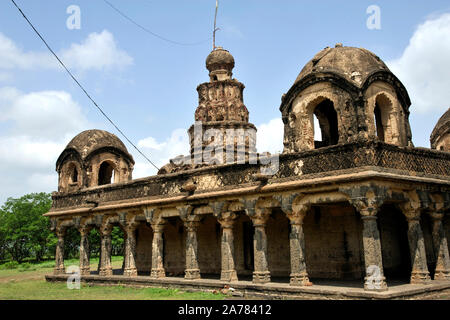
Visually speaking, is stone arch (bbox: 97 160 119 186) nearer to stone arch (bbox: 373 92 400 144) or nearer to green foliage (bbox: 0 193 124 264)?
stone arch (bbox: 373 92 400 144)

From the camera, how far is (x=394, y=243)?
42.9 ft

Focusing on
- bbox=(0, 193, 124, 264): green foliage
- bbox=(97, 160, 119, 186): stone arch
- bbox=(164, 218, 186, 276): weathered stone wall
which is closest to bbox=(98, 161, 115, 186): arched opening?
bbox=(97, 160, 119, 186): stone arch

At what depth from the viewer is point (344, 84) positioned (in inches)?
436

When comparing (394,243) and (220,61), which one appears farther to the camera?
(220,61)

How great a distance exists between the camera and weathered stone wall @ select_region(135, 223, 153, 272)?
1880cm

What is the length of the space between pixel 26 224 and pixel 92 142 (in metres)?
25.0

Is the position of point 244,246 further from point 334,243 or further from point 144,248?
point 144,248

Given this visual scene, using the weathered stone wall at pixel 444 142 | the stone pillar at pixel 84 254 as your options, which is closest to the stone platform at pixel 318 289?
the stone pillar at pixel 84 254

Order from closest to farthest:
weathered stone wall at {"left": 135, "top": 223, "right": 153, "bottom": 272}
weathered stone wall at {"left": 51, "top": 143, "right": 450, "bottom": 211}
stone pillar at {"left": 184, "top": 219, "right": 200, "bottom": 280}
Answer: weathered stone wall at {"left": 51, "top": 143, "right": 450, "bottom": 211} < stone pillar at {"left": 184, "top": 219, "right": 200, "bottom": 280} < weathered stone wall at {"left": 135, "top": 223, "right": 153, "bottom": 272}

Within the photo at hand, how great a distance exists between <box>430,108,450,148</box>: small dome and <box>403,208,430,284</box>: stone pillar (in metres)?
11.1

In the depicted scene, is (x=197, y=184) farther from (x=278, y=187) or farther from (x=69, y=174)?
(x=69, y=174)

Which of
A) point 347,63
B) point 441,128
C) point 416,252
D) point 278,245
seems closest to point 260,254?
point 278,245

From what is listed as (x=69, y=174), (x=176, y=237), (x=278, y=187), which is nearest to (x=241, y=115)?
(x=176, y=237)

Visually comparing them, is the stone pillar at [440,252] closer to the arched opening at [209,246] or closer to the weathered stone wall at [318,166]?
the weathered stone wall at [318,166]
